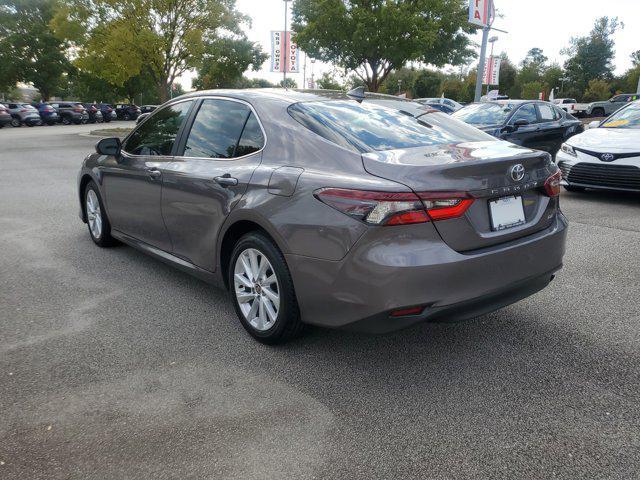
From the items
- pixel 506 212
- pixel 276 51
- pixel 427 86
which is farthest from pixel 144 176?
pixel 427 86

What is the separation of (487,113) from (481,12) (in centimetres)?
827

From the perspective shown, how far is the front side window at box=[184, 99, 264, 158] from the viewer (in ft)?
11.9

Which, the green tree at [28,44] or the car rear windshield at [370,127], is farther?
the green tree at [28,44]

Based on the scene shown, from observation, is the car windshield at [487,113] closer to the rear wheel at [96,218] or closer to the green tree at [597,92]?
the rear wheel at [96,218]

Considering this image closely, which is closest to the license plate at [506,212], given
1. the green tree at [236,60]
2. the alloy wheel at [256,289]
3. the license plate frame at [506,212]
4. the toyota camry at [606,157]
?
the license plate frame at [506,212]

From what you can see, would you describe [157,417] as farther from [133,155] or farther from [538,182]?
[133,155]

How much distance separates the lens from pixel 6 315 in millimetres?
4012

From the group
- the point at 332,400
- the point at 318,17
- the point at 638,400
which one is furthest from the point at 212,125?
the point at 318,17

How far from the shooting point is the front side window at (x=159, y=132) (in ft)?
14.3

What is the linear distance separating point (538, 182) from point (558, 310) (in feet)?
4.09

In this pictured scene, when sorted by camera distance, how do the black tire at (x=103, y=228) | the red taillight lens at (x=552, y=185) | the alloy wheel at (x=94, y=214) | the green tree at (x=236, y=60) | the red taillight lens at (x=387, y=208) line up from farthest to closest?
the green tree at (x=236, y=60) → the alloy wheel at (x=94, y=214) → the black tire at (x=103, y=228) → the red taillight lens at (x=552, y=185) → the red taillight lens at (x=387, y=208)

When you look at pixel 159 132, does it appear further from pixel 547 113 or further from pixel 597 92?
pixel 597 92

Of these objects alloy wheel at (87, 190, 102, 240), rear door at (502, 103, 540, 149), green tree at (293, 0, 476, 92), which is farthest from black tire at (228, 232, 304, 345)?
green tree at (293, 0, 476, 92)

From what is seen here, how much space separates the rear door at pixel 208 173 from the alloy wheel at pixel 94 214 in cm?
170
